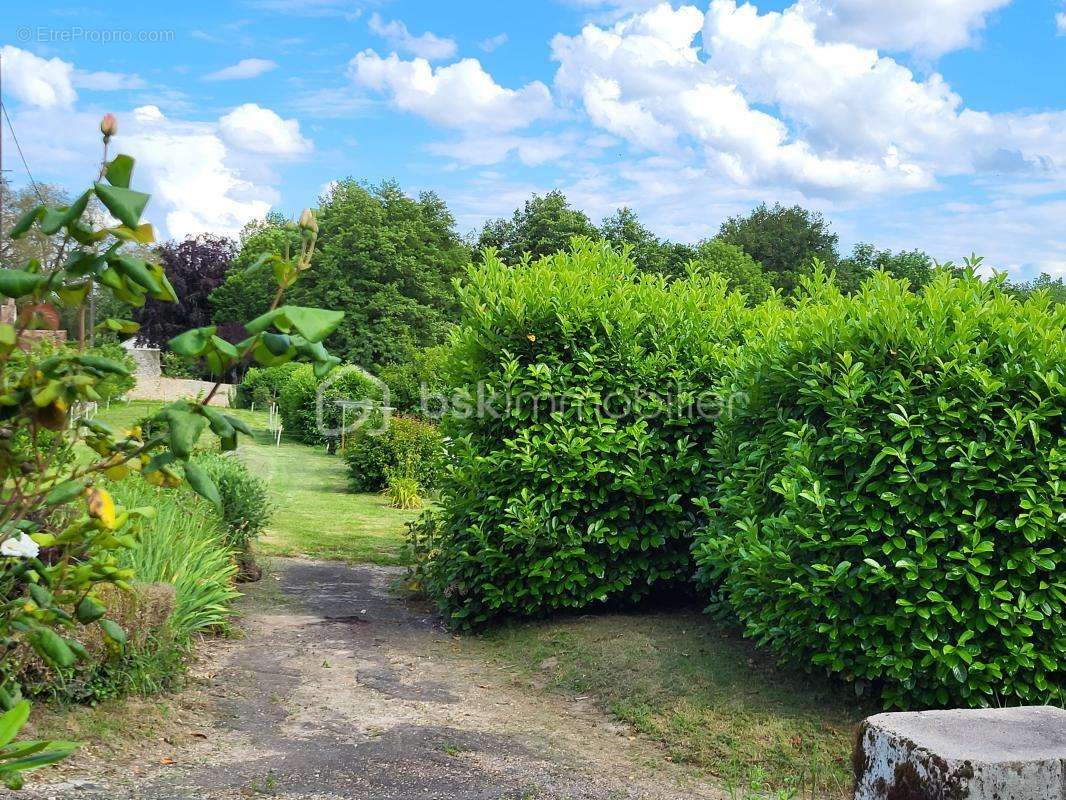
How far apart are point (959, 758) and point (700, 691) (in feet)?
8.09

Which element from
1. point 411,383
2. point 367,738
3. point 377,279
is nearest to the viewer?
point 367,738

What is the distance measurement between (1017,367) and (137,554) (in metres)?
5.77

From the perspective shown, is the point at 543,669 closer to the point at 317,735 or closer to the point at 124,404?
the point at 317,735

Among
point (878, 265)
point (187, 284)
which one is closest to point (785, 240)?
point (878, 265)

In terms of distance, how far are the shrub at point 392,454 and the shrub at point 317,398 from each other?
637 cm

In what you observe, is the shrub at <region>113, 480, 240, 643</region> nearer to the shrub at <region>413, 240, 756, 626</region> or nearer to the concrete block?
the shrub at <region>413, 240, 756, 626</region>

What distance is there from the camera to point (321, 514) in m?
14.0

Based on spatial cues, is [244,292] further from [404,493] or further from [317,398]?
[404,493]

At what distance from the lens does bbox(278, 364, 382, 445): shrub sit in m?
24.2

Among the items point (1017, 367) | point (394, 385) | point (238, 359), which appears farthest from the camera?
point (394, 385)

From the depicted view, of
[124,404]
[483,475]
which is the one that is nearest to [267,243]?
[124,404]

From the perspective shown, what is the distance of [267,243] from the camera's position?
53.0 metres

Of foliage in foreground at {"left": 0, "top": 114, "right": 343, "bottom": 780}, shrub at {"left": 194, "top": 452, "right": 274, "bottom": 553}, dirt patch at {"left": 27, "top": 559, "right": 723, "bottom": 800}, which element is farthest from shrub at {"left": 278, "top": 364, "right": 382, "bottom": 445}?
foliage in foreground at {"left": 0, "top": 114, "right": 343, "bottom": 780}

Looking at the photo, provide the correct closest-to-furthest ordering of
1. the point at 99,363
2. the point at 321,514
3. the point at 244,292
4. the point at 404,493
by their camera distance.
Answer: the point at 99,363 < the point at 321,514 < the point at 404,493 < the point at 244,292
